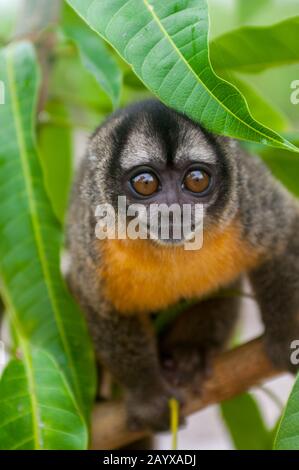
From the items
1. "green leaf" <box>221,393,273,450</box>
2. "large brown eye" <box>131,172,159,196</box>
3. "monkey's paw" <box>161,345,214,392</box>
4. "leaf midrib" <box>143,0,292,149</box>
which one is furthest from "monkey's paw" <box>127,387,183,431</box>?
"leaf midrib" <box>143,0,292,149</box>

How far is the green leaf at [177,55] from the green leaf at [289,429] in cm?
99

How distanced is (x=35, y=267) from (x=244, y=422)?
5.77 feet

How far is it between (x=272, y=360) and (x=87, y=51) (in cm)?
193

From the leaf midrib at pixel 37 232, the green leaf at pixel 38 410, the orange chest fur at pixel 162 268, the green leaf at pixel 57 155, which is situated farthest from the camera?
the green leaf at pixel 57 155

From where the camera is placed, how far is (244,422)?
4.31 meters

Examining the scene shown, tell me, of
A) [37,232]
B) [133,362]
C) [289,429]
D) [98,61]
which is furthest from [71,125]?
[289,429]

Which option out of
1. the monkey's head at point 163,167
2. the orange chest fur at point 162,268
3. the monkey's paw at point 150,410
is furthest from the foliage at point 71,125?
the monkey's paw at point 150,410

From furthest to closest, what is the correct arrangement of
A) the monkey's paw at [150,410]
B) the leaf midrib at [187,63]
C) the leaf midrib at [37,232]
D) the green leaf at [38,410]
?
1. the monkey's paw at [150,410]
2. the leaf midrib at [37,232]
3. the green leaf at [38,410]
4. the leaf midrib at [187,63]

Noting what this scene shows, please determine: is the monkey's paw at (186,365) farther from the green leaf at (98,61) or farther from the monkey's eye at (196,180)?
the green leaf at (98,61)

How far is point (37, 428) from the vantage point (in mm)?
2928

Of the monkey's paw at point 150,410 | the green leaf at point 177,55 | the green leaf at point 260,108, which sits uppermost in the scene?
the green leaf at point 260,108

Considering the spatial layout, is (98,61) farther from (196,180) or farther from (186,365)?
(186,365)

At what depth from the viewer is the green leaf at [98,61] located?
11.1 feet
